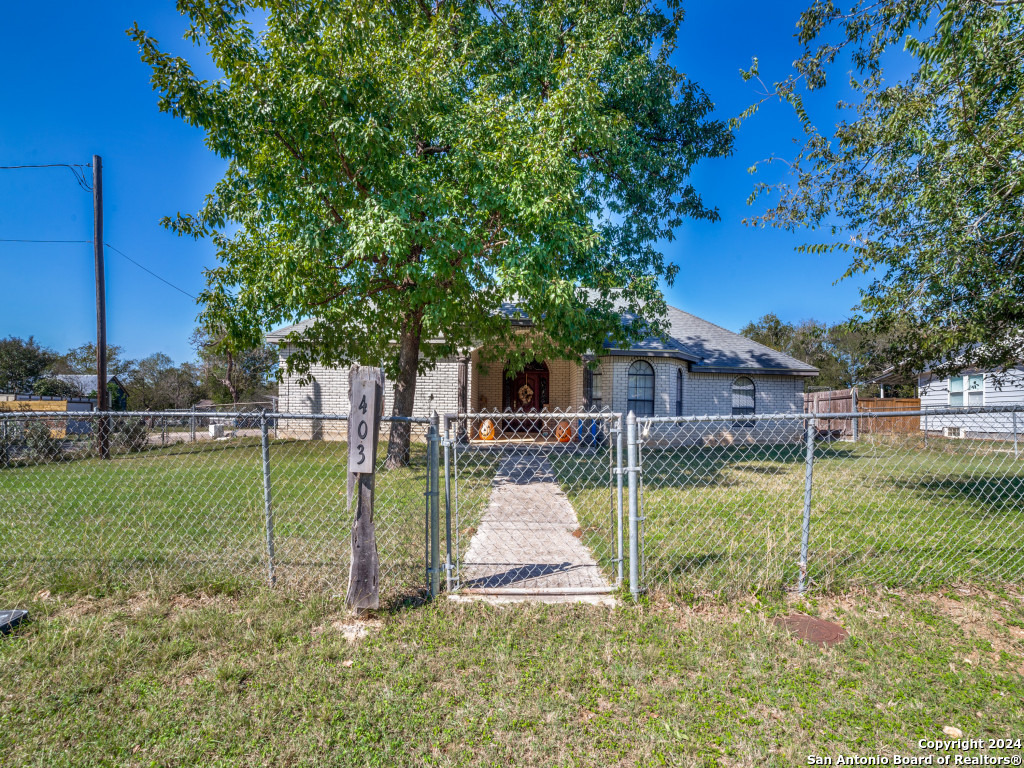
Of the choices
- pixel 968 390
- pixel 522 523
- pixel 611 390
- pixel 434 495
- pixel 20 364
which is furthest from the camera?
pixel 20 364

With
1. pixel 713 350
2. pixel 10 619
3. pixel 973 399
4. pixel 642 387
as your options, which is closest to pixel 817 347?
pixel 973 399

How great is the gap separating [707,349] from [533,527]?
47.1ft

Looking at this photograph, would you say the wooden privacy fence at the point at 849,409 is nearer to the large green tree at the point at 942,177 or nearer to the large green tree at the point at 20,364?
the large green tree at the point at 942,177

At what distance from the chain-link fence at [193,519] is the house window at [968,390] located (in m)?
22.3

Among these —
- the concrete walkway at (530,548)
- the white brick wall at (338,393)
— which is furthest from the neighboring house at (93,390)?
the concrete walkway at (530,548)

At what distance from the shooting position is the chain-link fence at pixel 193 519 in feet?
13.6

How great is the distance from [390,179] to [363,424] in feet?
19.4

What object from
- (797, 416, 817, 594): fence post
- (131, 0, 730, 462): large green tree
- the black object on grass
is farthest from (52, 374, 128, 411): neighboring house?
(797, 416, 817, 594): fence post

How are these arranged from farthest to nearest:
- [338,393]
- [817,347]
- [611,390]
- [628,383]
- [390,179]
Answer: [817,347]
[338,393]
[628,383]
[611,390]
[390,179]

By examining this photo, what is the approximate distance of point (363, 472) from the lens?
3539 mm

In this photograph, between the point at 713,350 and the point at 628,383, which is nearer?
the point at 628,383

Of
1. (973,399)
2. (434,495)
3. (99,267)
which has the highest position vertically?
(99,267)

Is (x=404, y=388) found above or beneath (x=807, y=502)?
above

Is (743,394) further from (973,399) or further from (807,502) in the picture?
(807,502)
